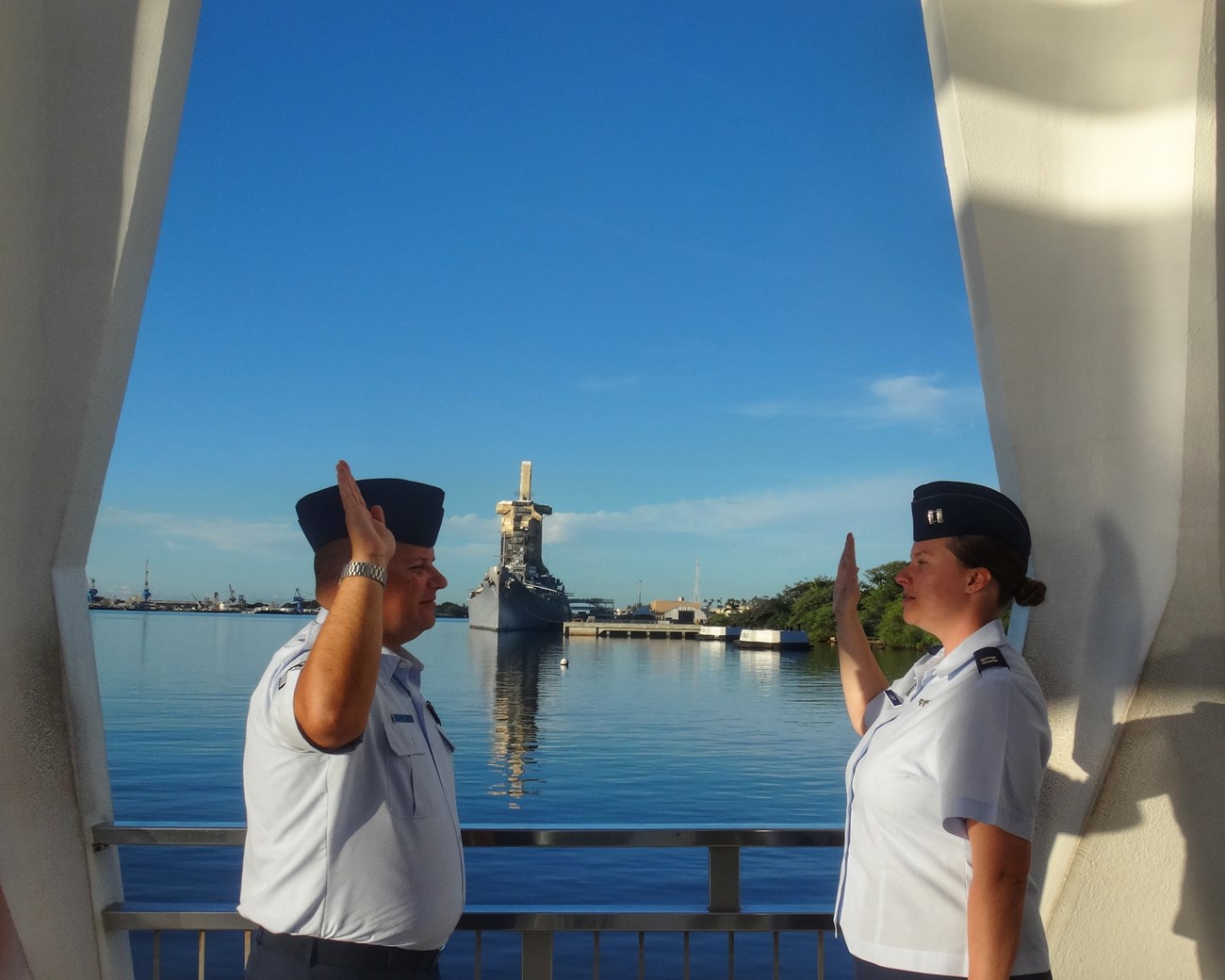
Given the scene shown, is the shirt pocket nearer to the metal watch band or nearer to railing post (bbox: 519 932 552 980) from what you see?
the metal watch band

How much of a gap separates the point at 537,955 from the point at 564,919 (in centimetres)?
12

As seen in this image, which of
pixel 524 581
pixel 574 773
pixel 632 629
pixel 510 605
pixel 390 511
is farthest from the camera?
pixel 632 629

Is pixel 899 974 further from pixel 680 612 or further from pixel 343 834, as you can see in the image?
pixel 680 612

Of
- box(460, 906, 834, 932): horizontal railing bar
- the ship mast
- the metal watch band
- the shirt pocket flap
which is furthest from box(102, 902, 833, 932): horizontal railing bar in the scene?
the ship mast

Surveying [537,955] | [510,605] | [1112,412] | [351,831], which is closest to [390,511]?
[351,831]

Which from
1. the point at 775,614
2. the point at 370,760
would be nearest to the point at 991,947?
the point at 370,760

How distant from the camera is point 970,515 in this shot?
1484 millimetres

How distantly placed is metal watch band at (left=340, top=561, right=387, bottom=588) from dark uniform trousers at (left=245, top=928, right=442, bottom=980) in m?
0.45

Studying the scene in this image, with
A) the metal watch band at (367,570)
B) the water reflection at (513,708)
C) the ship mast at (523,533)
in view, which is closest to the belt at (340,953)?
the metal watch band at (367,570)

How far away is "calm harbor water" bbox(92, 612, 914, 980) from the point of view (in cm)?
816

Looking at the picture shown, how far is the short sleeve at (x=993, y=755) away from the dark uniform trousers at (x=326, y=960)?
69cm

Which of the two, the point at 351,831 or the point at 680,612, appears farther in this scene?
the point at 680,612

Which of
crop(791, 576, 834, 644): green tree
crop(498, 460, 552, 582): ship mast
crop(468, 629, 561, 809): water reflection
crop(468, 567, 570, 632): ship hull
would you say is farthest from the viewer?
crop(498, 460, 552, 582): ship mast

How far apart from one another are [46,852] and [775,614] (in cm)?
7042
